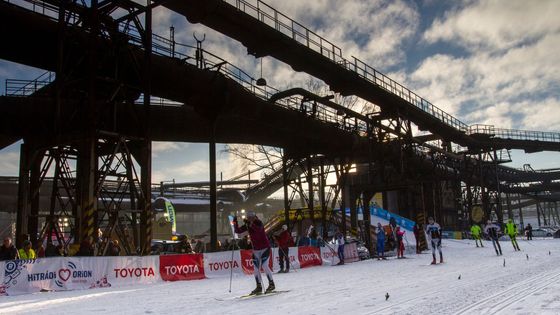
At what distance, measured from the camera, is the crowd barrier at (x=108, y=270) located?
40.2 ft

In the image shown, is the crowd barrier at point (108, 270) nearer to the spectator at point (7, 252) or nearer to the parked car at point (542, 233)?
the spectator at point (7, 252)

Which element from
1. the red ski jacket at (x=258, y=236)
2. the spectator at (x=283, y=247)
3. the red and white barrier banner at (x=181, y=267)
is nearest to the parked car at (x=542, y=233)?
the spectator at (x=283, y=247)

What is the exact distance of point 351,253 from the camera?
24.1m

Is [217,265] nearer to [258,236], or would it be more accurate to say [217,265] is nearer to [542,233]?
[258,236]

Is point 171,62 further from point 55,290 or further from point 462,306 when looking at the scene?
point 462,306

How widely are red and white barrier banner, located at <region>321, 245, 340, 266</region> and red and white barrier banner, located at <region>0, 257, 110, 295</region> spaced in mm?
11313

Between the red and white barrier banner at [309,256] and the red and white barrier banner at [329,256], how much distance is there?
474 mm

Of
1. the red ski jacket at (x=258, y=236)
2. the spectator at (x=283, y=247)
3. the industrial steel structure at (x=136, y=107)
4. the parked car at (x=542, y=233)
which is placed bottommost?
the parked car at (x=542, y=233)

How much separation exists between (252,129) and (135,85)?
762 cm

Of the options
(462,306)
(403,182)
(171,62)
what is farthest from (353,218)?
(462,306)

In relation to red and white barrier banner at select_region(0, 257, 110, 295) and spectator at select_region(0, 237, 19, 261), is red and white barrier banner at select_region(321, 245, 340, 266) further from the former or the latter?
A: spectator at select_region(0, 237, 19, 261)

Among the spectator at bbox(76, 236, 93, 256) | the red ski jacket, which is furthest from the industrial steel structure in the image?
the red ski jacket

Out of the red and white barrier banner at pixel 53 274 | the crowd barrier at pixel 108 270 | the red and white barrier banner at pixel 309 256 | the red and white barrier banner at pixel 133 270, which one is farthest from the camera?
the red and white barrier banner at pixel 309 256

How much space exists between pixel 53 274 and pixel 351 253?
49.4 feet
